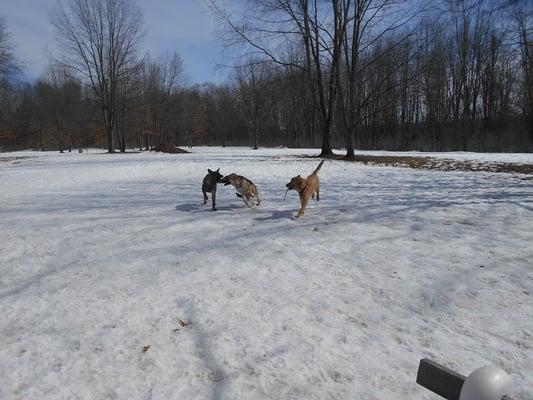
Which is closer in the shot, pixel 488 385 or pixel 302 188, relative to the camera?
pixel 488 385

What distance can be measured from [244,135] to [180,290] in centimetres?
7394

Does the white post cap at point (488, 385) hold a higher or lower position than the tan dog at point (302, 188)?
lower

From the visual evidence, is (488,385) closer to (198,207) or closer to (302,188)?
(302,188)

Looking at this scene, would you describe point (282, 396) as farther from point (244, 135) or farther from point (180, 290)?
point (244, 135)

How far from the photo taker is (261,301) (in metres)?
3.54

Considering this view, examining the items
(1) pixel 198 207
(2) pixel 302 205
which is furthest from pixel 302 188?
(1) pixel 198 207

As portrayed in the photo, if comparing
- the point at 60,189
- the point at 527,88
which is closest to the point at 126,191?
the point at 60,189

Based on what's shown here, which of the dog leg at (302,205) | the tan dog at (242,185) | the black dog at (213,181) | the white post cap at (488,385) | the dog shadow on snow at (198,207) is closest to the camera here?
the white post cap at (488,385)

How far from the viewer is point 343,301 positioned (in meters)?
3.52

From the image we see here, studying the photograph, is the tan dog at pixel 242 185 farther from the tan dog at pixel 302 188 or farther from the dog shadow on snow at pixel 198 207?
the tan dog at pixel 302 188

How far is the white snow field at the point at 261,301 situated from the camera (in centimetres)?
256

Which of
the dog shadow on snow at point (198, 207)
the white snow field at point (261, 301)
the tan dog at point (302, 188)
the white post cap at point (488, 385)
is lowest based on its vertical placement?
the white snow field at point (261, 301)

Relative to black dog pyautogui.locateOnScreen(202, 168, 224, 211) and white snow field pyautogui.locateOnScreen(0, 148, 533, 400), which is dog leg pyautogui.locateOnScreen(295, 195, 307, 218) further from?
black dog pyautogui.locateOnScreen(202, 168, 224, 211)

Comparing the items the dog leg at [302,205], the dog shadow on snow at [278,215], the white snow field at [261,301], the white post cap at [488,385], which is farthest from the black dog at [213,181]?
the white post cap at [488,385]
